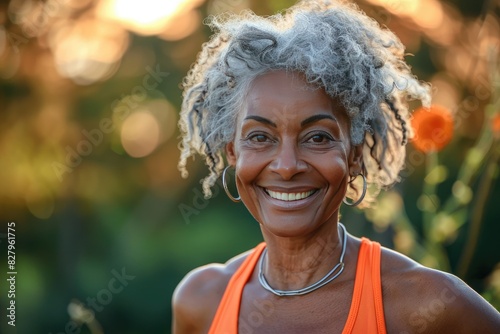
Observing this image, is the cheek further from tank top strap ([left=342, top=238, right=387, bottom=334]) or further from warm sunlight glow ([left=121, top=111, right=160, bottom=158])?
warm sunlight glow ([left=121, top=111, right=160, bottom=158])

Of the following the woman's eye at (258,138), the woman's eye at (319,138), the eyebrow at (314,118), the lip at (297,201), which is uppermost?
the eyebrow at (314,118)

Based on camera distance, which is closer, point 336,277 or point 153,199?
point 336,277

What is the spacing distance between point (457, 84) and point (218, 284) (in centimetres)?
267

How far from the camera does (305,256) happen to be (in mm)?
2688

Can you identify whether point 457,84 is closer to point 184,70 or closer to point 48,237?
point 184,70

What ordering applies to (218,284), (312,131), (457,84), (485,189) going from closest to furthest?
1. (312,131)
2. (218,284)
3. (485,189)
4. (457,84)

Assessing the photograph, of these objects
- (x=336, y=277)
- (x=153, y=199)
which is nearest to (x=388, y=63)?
(x=336, y=277)

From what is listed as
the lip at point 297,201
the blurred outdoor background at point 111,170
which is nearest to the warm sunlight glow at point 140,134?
the blurred outdoor background at point 111,170

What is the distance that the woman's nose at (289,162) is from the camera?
2510 mm

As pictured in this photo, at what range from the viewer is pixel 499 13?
4316 millimetres

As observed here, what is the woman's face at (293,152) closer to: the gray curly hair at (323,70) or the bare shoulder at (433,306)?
the gray curly hair at (323,70)

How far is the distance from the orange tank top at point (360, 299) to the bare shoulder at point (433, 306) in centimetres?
4

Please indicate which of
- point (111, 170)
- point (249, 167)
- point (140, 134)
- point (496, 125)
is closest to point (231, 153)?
point (249, 167)

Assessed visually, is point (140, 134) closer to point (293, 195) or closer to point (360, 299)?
point (293, 195)
